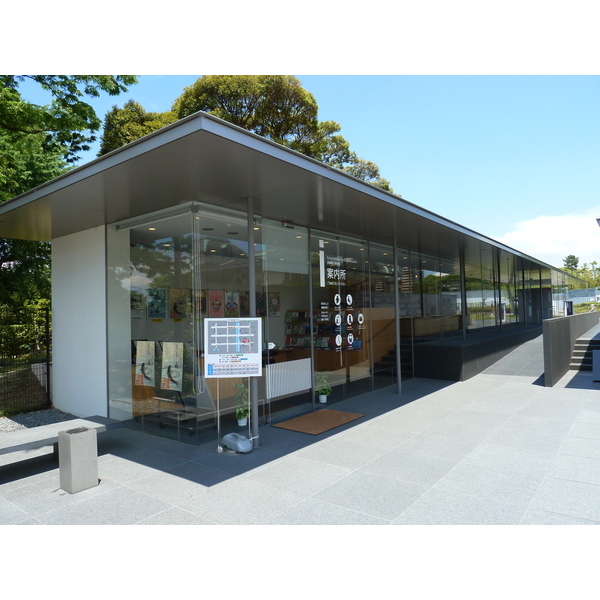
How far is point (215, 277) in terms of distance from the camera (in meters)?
6.22

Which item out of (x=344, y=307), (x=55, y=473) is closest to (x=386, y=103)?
(x=344, y=307)

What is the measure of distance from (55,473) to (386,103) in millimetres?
7939

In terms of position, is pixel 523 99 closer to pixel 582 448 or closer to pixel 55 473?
pixel 582 448

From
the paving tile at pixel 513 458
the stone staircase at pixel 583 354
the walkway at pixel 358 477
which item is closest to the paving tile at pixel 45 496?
the walkway at pixel 358 477

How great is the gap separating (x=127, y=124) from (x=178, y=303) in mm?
16641

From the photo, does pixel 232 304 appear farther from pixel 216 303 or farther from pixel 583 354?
pixel 583 354

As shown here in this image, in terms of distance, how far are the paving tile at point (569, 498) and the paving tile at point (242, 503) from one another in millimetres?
2076

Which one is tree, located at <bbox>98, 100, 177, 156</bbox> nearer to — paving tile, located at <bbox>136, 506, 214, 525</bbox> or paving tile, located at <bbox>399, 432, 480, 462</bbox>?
paving tile, located at <bbox>399, 432, 480, 462</bbox>

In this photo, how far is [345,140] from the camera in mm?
26438

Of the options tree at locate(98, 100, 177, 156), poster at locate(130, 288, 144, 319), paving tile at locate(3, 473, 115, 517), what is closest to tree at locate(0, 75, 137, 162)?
poster at locate(130, 288, 144, 319)

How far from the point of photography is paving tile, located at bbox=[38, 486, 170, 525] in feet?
11.9

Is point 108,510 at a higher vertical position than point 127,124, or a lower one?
lower

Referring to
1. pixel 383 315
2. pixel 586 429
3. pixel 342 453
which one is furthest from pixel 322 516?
pixel 383 315

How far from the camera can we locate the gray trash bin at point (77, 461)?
4.23 metres
